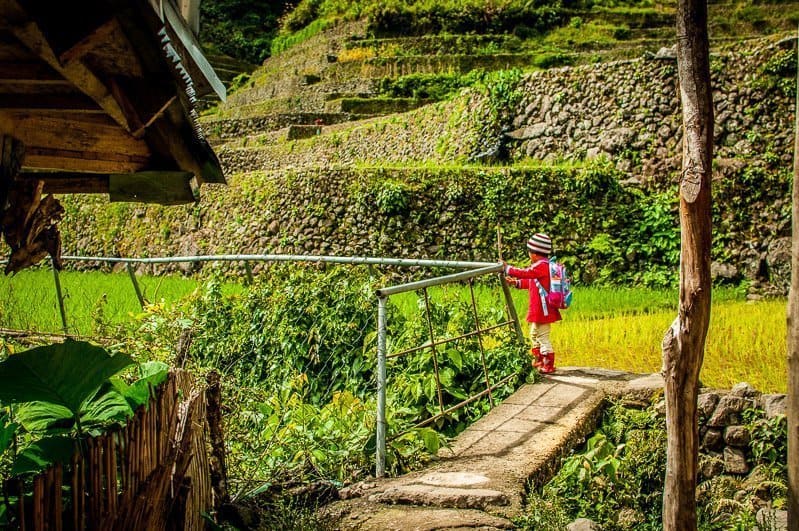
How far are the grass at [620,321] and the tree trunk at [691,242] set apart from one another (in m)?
3.31

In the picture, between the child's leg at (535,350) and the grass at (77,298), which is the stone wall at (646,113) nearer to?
the grass at (77,298)

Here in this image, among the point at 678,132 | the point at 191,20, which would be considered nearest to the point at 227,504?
the point at 191,20

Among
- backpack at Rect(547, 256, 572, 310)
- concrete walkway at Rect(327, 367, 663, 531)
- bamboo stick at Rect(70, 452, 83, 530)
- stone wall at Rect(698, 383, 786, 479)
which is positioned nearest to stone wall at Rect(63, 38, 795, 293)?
backpack at Rect(547, 256, 572, 310)

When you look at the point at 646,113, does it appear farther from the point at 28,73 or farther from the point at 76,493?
the point at 76,493

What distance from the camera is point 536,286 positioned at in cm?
677

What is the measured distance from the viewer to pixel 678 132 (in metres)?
13.6

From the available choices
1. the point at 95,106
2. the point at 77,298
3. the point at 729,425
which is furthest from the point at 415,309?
the point at 95,106

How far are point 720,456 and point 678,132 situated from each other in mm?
9172

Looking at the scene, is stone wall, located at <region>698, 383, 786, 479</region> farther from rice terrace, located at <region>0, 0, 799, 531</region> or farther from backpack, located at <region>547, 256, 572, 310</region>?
backpack, located at <region>547, 256, 572, 310</region>

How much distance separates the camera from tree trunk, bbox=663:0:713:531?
3.00 meters

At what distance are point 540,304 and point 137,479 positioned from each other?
4387 mm

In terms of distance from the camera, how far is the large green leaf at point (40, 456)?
2.67 m

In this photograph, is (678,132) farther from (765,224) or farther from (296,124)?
(296,124)

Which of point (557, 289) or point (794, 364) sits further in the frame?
point (557, 289)
